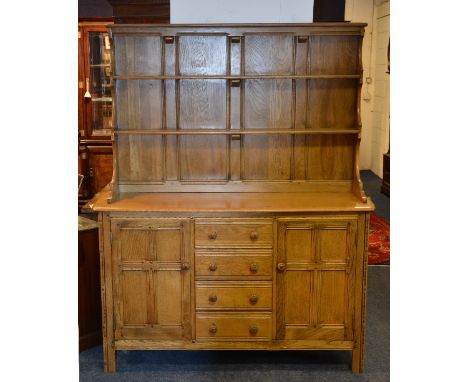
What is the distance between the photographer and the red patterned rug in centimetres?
512

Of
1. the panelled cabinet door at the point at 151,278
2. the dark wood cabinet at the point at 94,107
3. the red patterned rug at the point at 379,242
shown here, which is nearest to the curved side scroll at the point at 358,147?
the panelled cabinet door at the point at 151,278

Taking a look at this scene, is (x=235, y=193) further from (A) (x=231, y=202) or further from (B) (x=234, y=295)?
(B) (x=234, y=295)

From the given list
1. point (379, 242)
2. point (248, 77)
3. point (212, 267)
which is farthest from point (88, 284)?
point (379, 242)

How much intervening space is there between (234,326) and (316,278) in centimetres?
52

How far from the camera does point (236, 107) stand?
349cm

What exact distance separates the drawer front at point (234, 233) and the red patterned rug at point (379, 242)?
2192 millimetres

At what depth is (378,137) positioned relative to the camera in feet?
28.8

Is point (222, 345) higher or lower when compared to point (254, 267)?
lower

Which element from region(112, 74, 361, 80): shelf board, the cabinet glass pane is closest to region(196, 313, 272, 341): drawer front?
region(112, 74, 361, 80): shelf board

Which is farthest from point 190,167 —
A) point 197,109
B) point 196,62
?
point 196,62

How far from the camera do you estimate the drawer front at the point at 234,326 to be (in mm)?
3195

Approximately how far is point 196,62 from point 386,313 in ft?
7.11
